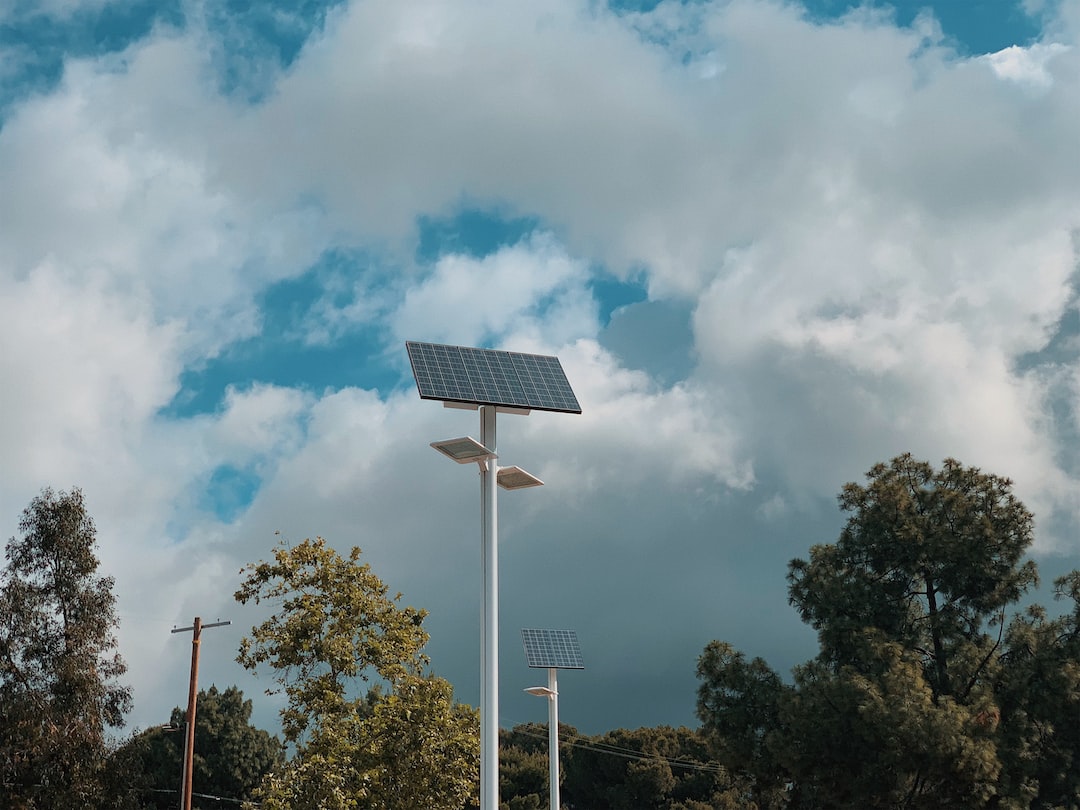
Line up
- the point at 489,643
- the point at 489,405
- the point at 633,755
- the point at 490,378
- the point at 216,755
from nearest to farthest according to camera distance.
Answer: the point at 489,643
the point at 489,405
the point at 490,378
the point at 216,755
the point at 633,755

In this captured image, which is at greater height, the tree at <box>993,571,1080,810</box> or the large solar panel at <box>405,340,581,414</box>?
the large solar panel at <box>405,340,581,414</box>

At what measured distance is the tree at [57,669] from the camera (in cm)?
2673

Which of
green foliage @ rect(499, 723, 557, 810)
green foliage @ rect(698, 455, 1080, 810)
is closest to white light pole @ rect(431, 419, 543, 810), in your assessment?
green foliage @ rect(698, 455, 1080, 810)

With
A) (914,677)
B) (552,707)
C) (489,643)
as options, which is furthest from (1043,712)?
(489,643)

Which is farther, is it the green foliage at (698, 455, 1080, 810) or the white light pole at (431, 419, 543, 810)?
the green foliage at (698, 455, 1080, 810)

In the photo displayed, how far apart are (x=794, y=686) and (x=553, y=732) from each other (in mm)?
6235

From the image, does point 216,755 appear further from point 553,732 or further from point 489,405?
point 489,405

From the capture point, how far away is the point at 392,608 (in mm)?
21438

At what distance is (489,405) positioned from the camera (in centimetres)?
1366

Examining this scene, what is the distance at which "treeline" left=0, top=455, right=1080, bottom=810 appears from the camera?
67.6 ft

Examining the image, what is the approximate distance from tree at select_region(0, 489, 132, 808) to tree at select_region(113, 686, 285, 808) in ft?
76.6

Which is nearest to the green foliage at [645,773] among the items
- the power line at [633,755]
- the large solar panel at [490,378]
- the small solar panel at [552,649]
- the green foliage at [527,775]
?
the power line at [633,755]

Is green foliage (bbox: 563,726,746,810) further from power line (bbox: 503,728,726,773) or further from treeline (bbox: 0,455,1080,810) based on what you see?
treeline (bbox: 0,455,1080,810)

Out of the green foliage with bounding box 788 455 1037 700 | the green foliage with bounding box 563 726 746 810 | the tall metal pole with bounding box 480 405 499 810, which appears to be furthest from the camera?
the green foliage with bounding box 563 726 746 810
